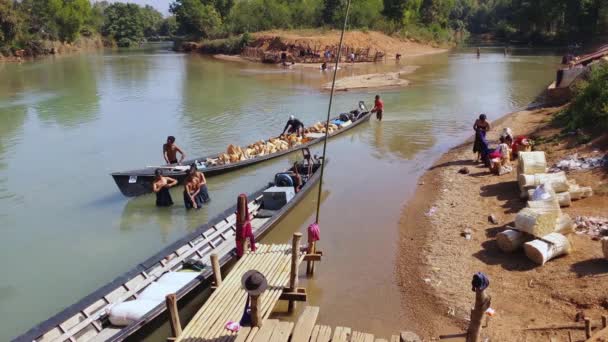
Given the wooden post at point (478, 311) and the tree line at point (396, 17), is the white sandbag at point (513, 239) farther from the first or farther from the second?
the tree line at point (396, 17)

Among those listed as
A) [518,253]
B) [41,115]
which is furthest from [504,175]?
[41,115]

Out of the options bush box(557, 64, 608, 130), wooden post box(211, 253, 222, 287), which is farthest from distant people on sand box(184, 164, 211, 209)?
bush box(557, 64, 608, 130)

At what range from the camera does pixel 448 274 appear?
8.36 metres

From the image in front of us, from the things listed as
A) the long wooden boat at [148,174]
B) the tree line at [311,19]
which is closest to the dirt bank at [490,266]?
the long wooden boat at [148,174]

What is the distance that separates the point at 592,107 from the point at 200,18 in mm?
69846

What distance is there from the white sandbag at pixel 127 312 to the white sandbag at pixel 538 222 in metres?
5.89

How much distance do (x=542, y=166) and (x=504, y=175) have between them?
72.2 inches

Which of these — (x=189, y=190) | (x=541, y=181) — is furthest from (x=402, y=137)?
(x=189, y=190)

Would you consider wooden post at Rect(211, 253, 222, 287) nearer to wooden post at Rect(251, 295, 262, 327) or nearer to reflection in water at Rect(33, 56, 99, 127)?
wooden post at Rect(251, 295, 262, 327)

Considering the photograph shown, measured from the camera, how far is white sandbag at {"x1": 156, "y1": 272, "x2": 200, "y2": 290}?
749cm

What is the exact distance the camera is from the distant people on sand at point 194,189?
1160 cm

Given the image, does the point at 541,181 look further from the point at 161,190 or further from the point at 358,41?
the point at 358,41

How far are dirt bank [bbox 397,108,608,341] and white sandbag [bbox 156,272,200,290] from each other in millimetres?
3346

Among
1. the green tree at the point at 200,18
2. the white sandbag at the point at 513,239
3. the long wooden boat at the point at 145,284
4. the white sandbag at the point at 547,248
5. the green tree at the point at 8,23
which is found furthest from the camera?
the green tree at the point at 200,18
